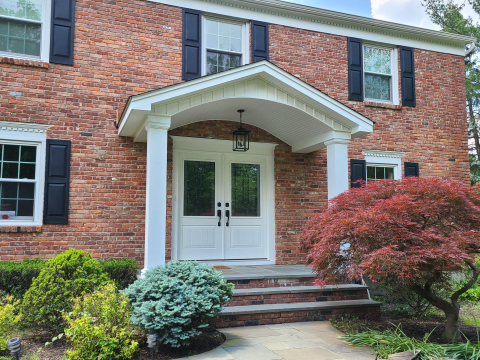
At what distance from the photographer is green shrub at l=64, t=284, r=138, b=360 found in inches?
148

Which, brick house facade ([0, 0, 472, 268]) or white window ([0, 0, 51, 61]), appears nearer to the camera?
brick house facade ([0, 0, 472, 268])

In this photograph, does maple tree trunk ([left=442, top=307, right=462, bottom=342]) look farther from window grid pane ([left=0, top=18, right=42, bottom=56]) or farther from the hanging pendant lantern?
window grid pane ([left=0, top=18, right=42, bottom=56])

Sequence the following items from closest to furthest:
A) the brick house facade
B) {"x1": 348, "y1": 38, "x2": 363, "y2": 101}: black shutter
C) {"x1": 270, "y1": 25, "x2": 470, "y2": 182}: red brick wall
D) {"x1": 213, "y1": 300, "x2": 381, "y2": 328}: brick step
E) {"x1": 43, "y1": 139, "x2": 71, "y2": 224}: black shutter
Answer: {"x1": 213, "y1": 300, "x2": 381, "y2": 328}: brick step < the brick house facade < {"x1": 43, "y1": 139, "x2": 71, "y2": 224}: black shutter < {"x1": 270, "y1": 25, "x2": 470, "y2": 182}: red brick wall < {"x1": 348, "y1": 38, "x2": 363, "y2": 101}: black shutter

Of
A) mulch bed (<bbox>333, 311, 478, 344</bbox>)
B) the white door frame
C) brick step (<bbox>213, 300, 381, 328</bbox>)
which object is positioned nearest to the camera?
mulch bed (<bbox>333, 311, 478, 344</bbox>)

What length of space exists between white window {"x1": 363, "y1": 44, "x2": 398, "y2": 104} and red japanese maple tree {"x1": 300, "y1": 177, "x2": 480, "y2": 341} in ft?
14.9

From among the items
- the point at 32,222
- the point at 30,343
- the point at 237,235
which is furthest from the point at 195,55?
the point at 30,343

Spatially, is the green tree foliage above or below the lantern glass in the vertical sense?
above

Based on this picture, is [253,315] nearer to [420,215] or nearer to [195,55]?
[420,215]

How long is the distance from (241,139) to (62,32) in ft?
11.5

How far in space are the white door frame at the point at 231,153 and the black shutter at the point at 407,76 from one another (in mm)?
3392

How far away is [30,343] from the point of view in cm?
438

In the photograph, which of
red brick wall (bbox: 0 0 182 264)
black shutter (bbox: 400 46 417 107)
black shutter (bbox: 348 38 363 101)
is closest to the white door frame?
red brick wall (bbox: 0 0 182 264)

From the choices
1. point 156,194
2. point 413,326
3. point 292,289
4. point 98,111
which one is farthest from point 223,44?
point 413,326

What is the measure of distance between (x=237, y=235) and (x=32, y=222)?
3.49 meters
